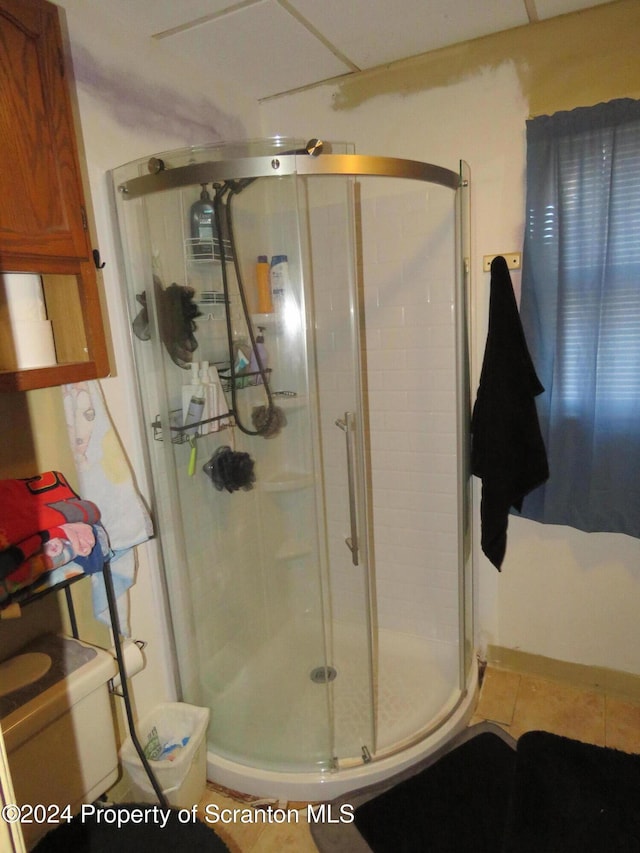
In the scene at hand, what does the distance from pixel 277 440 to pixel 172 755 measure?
3.56 ft

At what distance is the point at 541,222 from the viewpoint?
1896 millimetres

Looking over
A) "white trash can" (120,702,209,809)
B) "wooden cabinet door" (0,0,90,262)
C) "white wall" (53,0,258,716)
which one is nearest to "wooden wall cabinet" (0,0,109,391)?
"wooden cabinet door" (0,0,90,262)

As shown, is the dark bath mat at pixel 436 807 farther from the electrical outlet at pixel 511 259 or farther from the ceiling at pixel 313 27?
the ceiling at pixel 313 27

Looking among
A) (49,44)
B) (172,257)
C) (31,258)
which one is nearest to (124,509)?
(31,258)

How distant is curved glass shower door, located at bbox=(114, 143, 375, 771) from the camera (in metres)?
1.67

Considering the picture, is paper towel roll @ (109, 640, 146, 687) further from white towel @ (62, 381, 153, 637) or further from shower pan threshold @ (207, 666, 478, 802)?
shower pan threshold @ (207, 666, 478, 802)

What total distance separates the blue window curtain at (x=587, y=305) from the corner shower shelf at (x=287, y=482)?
36.6 inches

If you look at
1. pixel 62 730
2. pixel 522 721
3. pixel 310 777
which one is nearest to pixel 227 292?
pixel 62 730

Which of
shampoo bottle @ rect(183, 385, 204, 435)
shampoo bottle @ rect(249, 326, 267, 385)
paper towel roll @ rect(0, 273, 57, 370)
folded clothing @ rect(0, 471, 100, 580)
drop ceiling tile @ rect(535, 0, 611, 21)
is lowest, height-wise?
folded clothing @ rect(0, 471, 100, 580)

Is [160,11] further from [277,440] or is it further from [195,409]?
[277,440]

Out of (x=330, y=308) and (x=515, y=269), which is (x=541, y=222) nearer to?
(x=515, y=269)

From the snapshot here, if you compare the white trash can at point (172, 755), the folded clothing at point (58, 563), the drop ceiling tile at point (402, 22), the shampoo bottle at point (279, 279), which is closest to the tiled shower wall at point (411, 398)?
the drop ceiling tile at point (402, 22)

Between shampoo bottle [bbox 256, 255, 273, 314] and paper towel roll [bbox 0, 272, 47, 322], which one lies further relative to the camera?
shampoo bottle [bbox 256, 255, 273, 314]

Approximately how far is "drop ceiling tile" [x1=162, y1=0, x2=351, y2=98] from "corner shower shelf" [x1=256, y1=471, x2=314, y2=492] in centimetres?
147
